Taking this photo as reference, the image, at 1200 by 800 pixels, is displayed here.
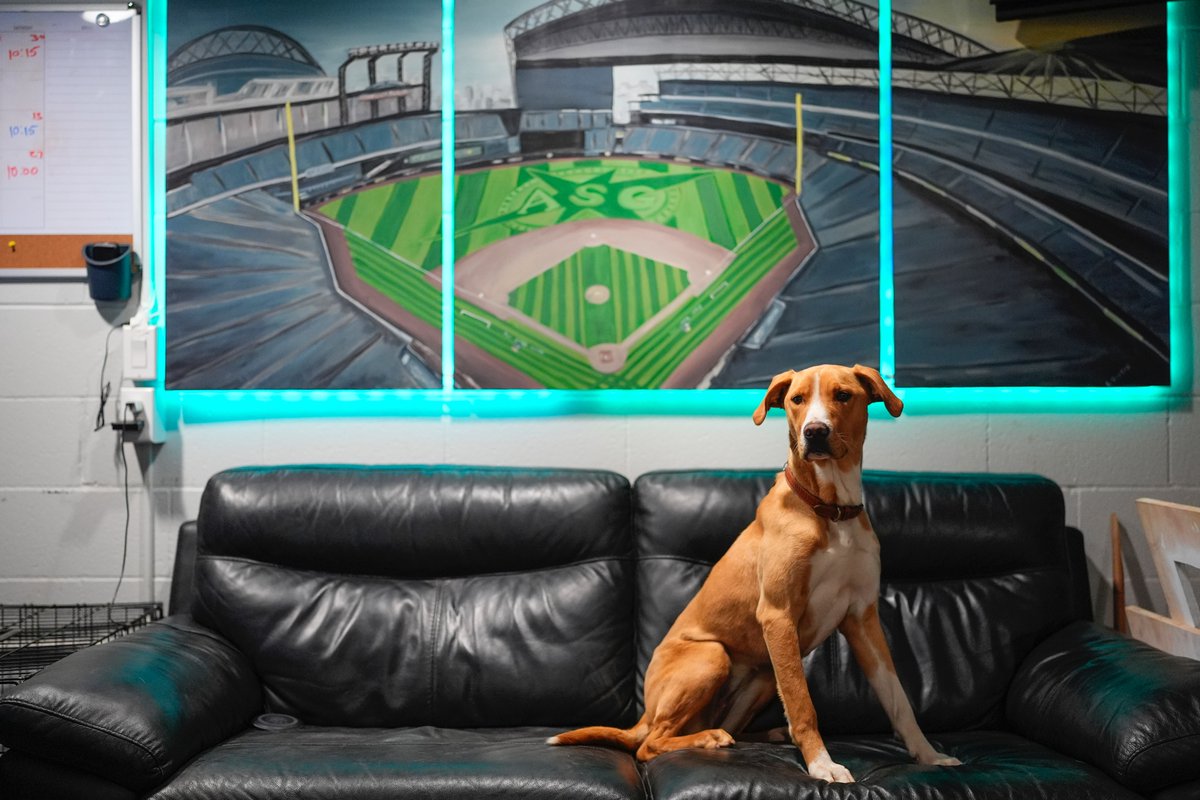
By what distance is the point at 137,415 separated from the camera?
285 centimetres

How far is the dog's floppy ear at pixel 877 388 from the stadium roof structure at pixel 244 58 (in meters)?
1.74

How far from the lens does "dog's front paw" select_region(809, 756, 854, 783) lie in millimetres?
1969

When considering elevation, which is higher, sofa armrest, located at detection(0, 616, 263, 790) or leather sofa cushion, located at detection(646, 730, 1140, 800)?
sofa armrest, located at detection(0, 616, 263, 790)

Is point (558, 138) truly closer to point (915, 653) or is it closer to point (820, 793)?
point (915, 653)

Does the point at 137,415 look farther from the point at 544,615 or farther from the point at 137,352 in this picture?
the point at 544,615

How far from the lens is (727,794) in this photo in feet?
6.30

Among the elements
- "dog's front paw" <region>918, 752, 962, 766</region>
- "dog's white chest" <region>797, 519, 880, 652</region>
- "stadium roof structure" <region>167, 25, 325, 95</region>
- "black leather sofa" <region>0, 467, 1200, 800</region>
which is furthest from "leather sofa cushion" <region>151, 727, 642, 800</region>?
"stadium roof structure" <region>167, 25, 325, 95</region>

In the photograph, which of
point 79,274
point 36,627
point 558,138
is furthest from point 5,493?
point 558,138

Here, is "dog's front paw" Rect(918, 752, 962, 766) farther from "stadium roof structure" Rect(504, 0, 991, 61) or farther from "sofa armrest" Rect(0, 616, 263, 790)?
"stadium roof structure" Rect(504, 0, 991, 61)

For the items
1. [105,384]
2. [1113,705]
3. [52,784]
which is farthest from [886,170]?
[52,784]

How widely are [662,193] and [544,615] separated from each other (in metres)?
1.21

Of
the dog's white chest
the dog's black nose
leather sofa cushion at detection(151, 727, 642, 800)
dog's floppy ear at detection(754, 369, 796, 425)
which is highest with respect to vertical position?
dog's floppy ear at detection(754, 369, 796, 425)

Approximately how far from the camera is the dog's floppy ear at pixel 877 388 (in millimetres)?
2160

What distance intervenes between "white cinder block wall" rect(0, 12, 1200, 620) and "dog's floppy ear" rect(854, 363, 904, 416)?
742mm
